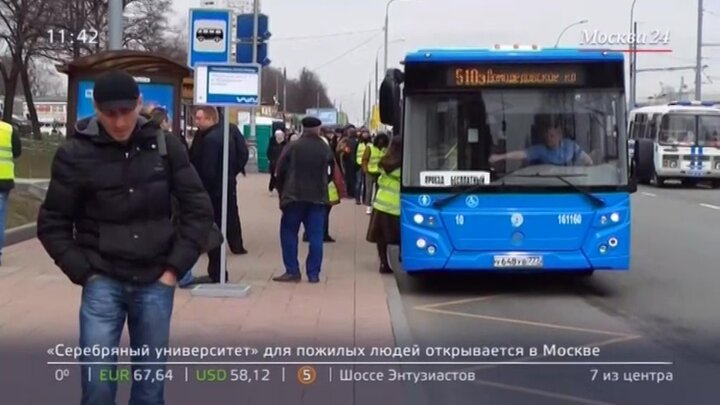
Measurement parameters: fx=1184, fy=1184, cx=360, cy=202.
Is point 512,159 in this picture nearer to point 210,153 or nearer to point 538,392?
point 210,153

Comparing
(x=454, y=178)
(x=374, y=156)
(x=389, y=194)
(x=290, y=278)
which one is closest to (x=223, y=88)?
(x=290, y=278)

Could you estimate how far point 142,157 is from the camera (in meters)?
5.43

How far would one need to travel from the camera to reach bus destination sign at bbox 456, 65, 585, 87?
1257 cm

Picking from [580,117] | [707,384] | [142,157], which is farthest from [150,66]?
[142,157]

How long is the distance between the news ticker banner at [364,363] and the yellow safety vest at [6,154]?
5467 millimetres

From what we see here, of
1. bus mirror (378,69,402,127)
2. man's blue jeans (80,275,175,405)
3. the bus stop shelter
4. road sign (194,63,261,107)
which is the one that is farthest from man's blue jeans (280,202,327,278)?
man's blue jeans (80,275,175,405)

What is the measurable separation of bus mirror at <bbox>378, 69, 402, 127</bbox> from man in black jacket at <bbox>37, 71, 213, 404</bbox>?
6.87 m

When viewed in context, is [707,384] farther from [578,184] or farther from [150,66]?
[150,66]

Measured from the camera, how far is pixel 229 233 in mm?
15531

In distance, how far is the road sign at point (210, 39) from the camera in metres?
12.2

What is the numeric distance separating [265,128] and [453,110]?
38811 millimetres

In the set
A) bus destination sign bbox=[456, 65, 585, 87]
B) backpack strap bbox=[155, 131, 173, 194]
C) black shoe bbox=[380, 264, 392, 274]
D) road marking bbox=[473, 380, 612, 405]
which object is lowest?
road marking bbox=[473, 380, 612, 405]

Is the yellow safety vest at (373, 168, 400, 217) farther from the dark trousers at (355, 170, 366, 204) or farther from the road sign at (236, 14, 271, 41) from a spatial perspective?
the dark trousers at (355, 170, 366, 204)

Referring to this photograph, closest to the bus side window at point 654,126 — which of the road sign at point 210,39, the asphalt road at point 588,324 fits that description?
the asphalt road at point 588,324
